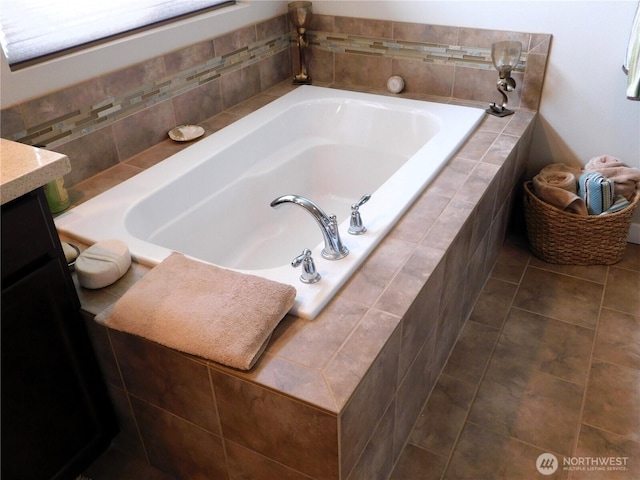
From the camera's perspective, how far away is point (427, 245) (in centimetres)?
167

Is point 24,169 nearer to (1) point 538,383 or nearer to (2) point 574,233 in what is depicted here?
(1) point 538,383

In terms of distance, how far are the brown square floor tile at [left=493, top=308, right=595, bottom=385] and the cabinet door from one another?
136cm

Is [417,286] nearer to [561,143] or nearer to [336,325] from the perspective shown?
[336,325]

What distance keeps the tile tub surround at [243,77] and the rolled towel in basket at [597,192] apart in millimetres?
447

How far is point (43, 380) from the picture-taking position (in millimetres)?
1386

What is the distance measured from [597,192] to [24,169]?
2031mm

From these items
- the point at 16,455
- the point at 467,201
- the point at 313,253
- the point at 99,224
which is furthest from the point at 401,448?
the point at 99,224

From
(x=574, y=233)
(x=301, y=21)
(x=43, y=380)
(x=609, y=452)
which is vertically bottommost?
(x=609, y=452)

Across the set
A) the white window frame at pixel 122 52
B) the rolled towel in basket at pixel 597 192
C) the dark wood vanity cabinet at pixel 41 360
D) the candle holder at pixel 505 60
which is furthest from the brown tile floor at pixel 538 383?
the white window frame at pixel 122 52

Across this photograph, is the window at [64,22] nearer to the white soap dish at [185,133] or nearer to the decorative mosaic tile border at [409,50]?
the white soap dish at [185,133]

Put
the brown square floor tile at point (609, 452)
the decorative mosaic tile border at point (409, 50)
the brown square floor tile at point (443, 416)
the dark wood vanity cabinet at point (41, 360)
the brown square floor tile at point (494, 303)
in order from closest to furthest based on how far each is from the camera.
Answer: the dark wood vanity cabinet at point (41, 360) → the brown square floor tile at point (609, 452) → the brown square floor tile at point (443, 416) → the brown square floor tile at point (494, 303) → the decorative mosaic tile border at point (409, 50)

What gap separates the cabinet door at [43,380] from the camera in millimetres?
1290

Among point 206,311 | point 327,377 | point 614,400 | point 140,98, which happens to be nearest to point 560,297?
point 614,400

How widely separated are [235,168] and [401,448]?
126cm
